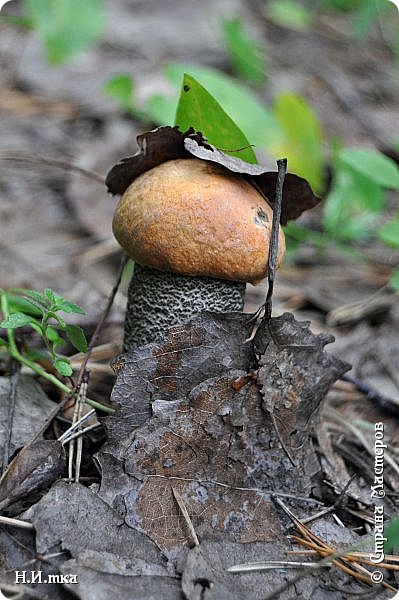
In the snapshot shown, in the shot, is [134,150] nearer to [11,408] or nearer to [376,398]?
[376,398]

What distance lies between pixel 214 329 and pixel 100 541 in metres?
0.68

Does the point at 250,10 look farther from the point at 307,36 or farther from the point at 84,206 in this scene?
the point at 84,206

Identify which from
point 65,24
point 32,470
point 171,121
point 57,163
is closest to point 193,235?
point 32,470

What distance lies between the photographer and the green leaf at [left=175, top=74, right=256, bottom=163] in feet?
6.67

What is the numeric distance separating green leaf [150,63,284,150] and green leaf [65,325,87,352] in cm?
237

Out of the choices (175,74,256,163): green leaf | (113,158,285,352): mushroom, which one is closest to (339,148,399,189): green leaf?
(175,74,256,163): green leaf

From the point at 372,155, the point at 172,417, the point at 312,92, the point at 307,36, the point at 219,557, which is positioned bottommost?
the point at 219,557

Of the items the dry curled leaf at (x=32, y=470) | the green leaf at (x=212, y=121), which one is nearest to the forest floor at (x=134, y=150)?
the dry curled leaf at (x=32, y=470)

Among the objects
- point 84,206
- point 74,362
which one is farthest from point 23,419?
point 84,206

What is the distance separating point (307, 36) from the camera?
24.5ft

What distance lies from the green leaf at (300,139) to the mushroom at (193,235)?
233 cm

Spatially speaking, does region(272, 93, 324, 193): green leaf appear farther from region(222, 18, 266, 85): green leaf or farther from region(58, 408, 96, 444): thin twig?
region(58, 408, 96, 444): thin twig

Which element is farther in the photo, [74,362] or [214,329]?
[74,362]

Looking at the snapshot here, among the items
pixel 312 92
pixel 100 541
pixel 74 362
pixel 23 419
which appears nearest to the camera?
pixel 100 541
